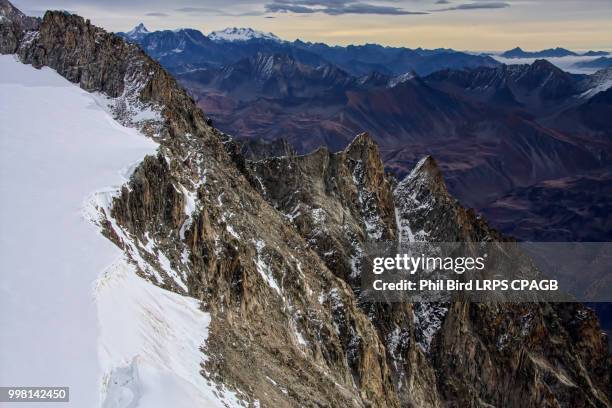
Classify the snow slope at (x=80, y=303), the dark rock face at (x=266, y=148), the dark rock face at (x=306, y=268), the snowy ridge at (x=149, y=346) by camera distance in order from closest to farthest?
the snow slope at (x=80, y=303) < the snowy ridge at (x=149, y=346) < the dark rock face at (x=306, y=268) < the dark rock face at (x=266, y=148)

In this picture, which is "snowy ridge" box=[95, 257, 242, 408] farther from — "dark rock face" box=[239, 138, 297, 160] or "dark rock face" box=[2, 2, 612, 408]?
"dark rock face" box=[239, 138, 297, 160]

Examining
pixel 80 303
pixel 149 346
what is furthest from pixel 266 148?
pixel 80 303

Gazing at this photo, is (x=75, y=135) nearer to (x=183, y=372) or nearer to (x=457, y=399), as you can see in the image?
(x=183, y=372)

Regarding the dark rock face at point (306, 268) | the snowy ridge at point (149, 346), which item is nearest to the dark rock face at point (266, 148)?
the dark rock face at point (306, 268)

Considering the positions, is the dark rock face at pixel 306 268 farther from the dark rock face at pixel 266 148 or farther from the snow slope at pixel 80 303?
the dark rock face at pixel 266 148

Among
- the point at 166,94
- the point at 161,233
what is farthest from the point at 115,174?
the point at 166,94

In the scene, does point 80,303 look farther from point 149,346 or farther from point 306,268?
point 306,268

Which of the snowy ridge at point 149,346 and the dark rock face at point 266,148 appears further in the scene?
the dark rock face at point 266,148

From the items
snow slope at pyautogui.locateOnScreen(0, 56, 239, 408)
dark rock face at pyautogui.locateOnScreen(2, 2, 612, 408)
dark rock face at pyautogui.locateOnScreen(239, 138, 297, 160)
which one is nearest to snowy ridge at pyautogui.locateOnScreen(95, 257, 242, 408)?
snow slope at pyautogui.locateOnScreen(0, 56, 239, 408)
